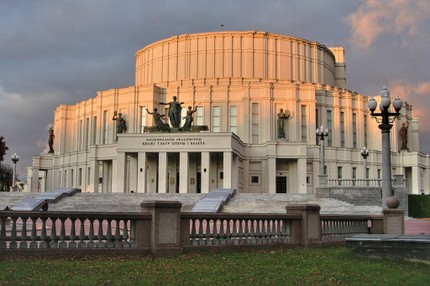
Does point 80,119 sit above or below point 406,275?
above

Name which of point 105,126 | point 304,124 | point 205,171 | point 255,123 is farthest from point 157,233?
point 105,126

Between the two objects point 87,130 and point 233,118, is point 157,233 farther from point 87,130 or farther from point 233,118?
point 87,130

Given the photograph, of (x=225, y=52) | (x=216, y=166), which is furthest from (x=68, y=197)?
(x=225, y=52)

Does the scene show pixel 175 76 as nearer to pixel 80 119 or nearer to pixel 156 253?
pixel 80 119

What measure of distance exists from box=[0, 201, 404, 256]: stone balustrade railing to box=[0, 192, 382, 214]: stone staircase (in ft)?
64.8

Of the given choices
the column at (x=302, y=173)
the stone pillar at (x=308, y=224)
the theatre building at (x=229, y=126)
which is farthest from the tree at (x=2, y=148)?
the stone pillar at (x=308, y=224)

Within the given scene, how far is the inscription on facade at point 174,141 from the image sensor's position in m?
53.4

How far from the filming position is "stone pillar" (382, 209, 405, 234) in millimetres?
20812

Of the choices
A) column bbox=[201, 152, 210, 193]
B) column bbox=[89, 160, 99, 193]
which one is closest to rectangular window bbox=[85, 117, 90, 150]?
column bbox=[89, 160, 99, 193]

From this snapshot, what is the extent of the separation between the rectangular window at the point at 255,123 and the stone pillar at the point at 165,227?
4790cm

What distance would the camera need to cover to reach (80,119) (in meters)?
74.2

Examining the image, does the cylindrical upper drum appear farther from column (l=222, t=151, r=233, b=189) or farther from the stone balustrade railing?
the stone balustrade railing

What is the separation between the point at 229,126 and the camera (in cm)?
6334

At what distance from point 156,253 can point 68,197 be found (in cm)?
3025
